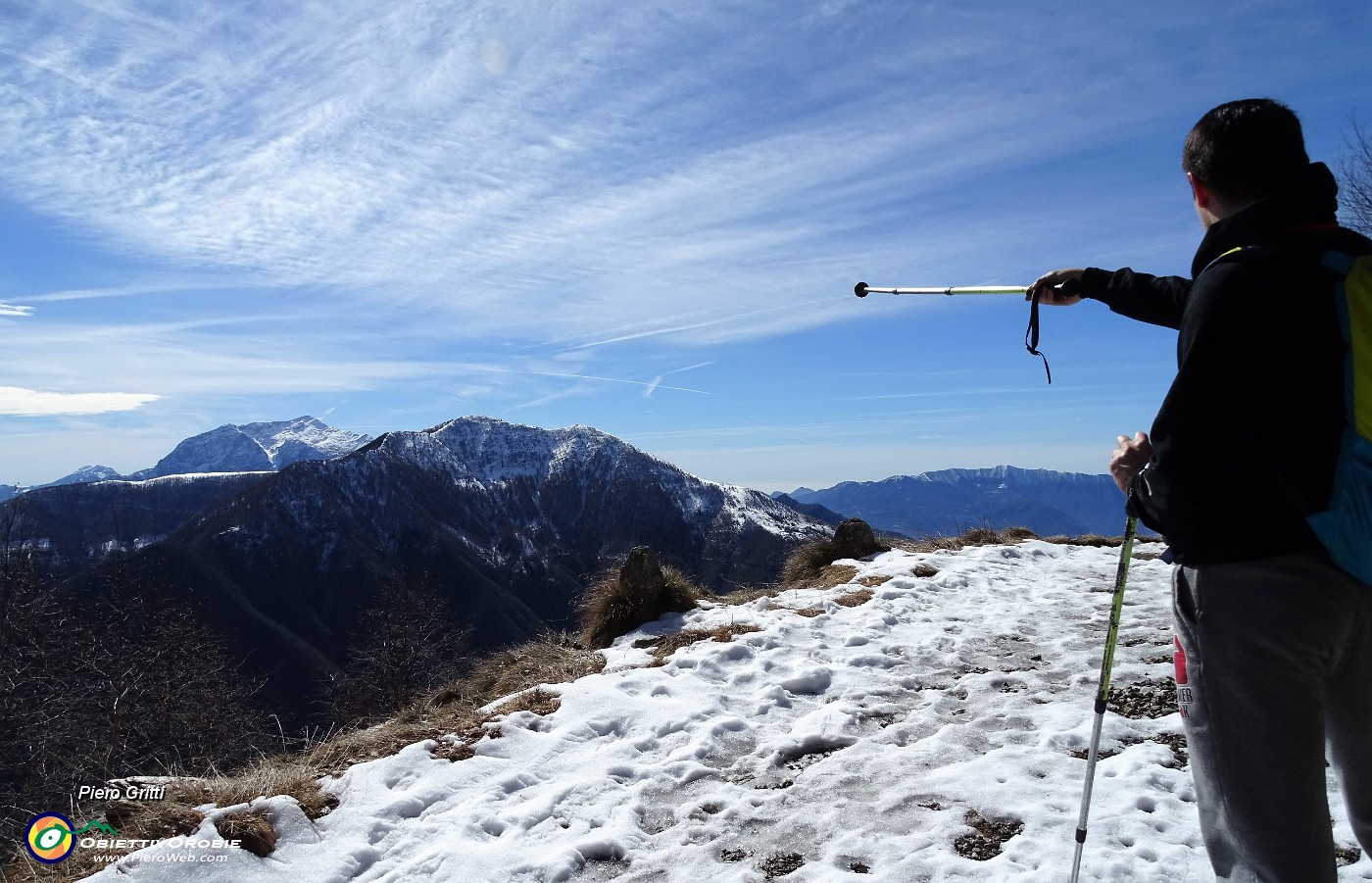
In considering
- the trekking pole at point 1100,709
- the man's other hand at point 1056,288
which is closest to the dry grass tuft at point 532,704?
the trekking pole at point 1100,709

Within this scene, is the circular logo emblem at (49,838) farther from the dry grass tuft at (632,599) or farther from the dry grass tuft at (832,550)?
the dry grass tuft at (832,550)

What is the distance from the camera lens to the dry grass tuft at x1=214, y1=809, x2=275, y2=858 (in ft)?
16.5

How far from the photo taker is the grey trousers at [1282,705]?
2.37 meters

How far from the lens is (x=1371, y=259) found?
2439 millimetres

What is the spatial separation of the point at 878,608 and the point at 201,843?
28.5 feet

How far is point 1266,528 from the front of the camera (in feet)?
7.93

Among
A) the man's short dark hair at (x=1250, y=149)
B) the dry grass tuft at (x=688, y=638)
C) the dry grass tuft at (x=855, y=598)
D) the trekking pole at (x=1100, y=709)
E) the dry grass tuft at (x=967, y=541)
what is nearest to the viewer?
the man's short dark hair at (x=1250, y=149)

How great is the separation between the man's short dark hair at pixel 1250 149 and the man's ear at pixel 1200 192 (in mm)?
38

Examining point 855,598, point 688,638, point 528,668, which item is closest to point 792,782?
point 688,638

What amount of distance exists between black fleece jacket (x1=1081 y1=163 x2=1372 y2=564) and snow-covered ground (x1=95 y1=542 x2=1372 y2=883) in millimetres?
2724

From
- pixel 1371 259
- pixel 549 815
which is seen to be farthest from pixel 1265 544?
pixel 549 815

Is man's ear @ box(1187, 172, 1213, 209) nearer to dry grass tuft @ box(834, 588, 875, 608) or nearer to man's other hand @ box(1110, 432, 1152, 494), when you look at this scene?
man's other hand @ box(1110, 432, 1152, 494)

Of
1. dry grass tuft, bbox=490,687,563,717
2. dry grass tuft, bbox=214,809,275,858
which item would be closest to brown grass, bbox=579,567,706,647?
dry grass tuft, bbox=490,687,563,717

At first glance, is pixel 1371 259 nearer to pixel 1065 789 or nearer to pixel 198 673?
pixel 1065 789
